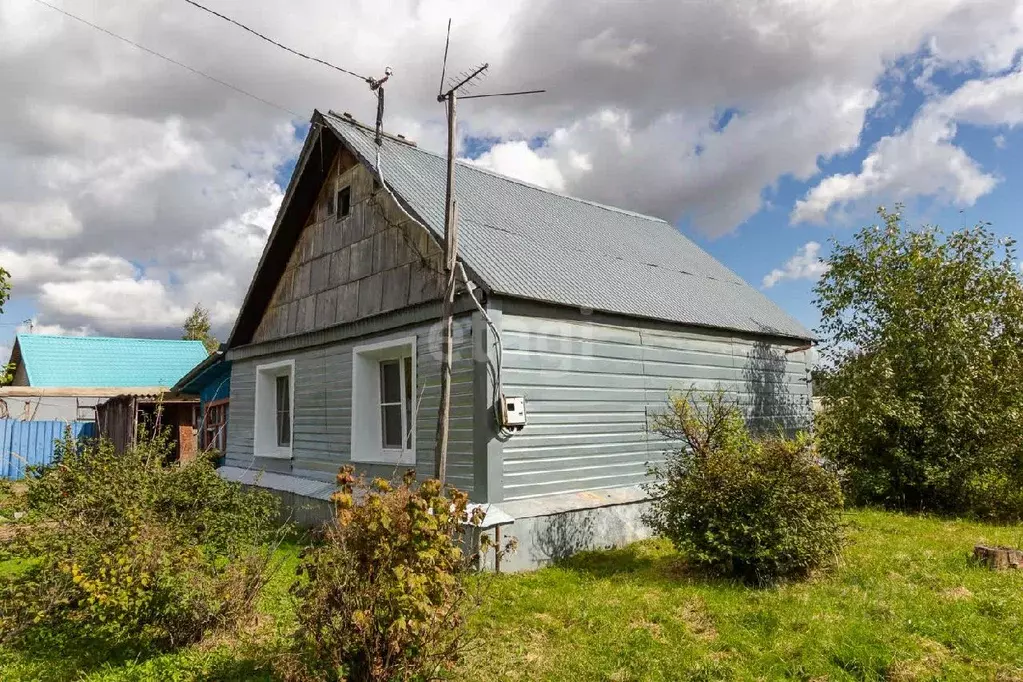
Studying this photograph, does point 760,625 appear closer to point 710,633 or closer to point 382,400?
point 710,633

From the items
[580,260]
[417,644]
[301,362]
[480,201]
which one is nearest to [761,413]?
Answer: [580,260]

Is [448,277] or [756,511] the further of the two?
[448,277]

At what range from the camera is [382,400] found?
10039 mm

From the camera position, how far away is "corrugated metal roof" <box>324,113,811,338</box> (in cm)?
881

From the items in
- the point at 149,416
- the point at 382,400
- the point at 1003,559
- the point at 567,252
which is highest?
the point at 567,252

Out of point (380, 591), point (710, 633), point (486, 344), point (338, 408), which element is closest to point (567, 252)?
point (486, 344)

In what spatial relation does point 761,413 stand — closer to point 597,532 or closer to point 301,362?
point 597,532

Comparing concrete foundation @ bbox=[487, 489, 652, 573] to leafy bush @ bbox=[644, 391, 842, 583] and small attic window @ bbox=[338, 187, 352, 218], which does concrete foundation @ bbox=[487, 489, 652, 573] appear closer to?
leafy bush @ bbox=[644, 391, 842, 583]

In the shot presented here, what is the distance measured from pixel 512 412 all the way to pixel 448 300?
1510mm

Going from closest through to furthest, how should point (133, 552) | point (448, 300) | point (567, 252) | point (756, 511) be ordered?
point (133, 552)
point (756, 511)
point (448, 300)
point (567, 252)

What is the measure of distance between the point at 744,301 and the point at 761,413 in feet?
8.42

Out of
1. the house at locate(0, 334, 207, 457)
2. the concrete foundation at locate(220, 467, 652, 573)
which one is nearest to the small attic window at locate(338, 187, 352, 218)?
the concrete foundation at locate(220, 467, 652, 573)

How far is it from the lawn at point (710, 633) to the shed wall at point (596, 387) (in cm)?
169

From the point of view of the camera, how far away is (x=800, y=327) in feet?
42.7
